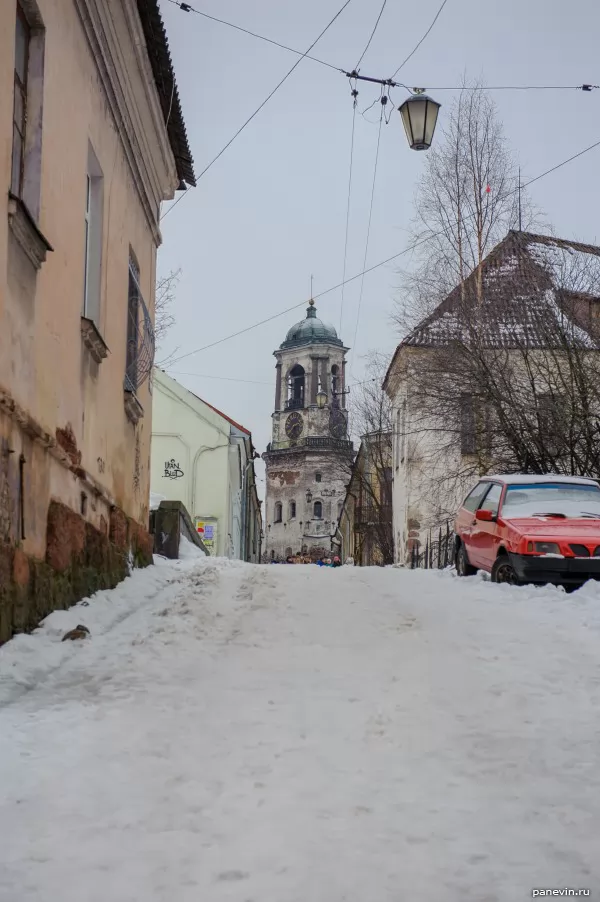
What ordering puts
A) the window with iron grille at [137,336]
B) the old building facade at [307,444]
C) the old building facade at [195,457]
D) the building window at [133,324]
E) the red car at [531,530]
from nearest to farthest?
the red car at [531,530]
the building window at [133,324]
the window with iron grille at [137,336]
the old building facade at [195,457]
the old building facade at [307,444]

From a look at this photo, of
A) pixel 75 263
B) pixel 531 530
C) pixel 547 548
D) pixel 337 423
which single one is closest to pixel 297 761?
pixel 75 263

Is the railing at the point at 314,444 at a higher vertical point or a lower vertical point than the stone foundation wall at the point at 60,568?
higher

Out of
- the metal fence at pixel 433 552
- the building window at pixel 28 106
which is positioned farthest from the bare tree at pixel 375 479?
the building window at pixel 28 106

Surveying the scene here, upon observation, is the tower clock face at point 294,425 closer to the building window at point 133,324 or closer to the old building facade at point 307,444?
the old building facade at point 307,444

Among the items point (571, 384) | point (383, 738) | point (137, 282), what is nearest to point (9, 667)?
point (383, 738)

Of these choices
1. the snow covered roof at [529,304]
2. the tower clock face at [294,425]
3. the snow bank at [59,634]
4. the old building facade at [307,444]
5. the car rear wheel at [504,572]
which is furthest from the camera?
the tower clock face at [294,425]

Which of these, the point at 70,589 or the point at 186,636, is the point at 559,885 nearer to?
the point at 186,636

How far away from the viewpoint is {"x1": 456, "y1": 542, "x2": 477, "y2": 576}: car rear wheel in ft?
47.3

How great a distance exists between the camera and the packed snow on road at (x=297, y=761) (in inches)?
132

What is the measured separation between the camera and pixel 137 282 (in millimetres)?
12812

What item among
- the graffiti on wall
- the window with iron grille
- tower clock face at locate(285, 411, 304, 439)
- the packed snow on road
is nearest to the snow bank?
the packed snow on road

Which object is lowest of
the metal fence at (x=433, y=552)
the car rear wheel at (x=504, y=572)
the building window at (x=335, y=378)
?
the car rear wheel at (x=504, y=572)

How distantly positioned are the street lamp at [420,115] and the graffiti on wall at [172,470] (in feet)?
67.3

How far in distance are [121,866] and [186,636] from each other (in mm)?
4226
